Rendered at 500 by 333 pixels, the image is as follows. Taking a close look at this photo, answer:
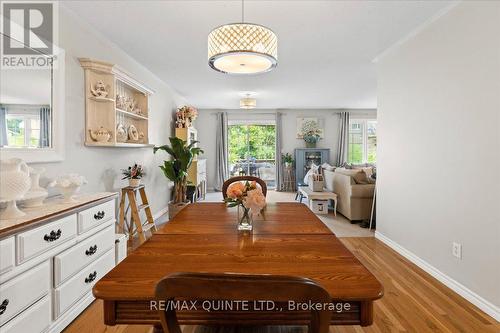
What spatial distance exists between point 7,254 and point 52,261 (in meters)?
0.36

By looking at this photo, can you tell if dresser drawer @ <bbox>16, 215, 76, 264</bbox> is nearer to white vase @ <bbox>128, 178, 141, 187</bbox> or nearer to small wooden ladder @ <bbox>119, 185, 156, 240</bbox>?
Answer: small wooden ladder @ <bbox>119, 185, 156, 240</bbox>

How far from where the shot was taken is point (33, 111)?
6.65 ft

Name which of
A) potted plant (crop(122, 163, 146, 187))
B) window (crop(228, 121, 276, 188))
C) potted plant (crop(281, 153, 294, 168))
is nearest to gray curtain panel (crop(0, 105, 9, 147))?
potted plant (crop(122, 163, 146, 187))

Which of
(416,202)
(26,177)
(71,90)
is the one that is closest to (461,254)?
(416,202)

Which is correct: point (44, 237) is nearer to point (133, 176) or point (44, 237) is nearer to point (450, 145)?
point (133, 176)

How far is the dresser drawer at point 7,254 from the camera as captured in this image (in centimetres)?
130

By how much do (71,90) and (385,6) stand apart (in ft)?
9.32

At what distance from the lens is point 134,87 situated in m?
3.28

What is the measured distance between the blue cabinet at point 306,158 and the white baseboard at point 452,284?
180 inches

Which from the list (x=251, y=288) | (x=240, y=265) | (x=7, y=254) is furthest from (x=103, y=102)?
(x=251, y=288)

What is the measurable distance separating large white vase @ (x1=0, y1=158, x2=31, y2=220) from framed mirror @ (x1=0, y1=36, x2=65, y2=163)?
313mm

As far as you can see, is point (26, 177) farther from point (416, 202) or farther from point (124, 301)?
point (416, 202)

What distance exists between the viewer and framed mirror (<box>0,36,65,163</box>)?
5.94 feet

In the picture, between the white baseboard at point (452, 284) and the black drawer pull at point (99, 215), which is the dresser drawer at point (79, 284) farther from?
the white baseboard at point (452, 284)
